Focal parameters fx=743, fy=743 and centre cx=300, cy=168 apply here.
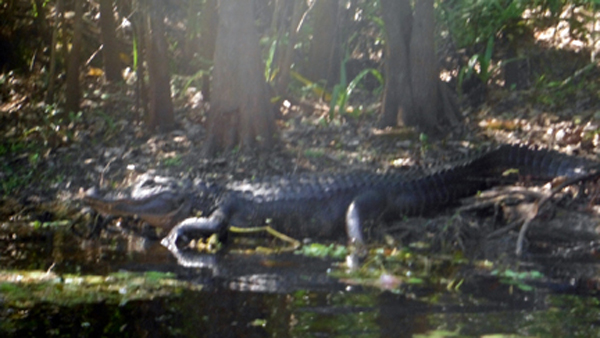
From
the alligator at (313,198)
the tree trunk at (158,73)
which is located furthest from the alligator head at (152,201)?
the tree trunk at (158,73)

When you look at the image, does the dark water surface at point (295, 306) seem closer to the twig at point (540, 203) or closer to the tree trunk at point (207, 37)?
the twig at point (540, 203)

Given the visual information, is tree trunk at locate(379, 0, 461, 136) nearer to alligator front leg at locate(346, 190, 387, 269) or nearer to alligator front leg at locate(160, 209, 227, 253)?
alligator front leg at locate(346, 190, 387, 269)

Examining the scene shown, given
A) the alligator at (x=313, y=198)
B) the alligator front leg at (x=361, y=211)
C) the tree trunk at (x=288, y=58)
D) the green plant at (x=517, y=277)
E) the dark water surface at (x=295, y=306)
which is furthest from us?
the tree trunk at (x=288, y=58)

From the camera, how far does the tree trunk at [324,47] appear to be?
11000mm

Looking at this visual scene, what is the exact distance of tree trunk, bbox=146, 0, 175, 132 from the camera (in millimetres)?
9477

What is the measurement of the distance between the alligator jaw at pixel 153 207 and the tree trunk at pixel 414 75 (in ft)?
10.1

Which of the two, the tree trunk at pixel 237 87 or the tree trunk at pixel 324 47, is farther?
the tree trunk at pixel 324 47

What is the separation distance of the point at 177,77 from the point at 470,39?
4491 millimetres

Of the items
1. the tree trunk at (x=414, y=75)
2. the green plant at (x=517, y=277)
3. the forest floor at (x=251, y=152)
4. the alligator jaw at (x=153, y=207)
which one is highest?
the tree trunk at (x=414, y=75)

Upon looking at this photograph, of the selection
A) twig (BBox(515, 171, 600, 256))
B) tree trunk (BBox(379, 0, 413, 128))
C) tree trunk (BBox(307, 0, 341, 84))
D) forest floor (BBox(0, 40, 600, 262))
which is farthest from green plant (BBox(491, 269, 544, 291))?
tree trunk (BBox(307, 0, 341, 84))

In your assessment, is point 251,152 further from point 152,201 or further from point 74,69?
point 74,69

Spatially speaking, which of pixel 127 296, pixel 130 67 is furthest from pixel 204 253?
pixel 130 67

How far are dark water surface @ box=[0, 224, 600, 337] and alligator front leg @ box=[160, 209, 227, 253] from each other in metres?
0.86

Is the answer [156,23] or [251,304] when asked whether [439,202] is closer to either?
[251,304]
